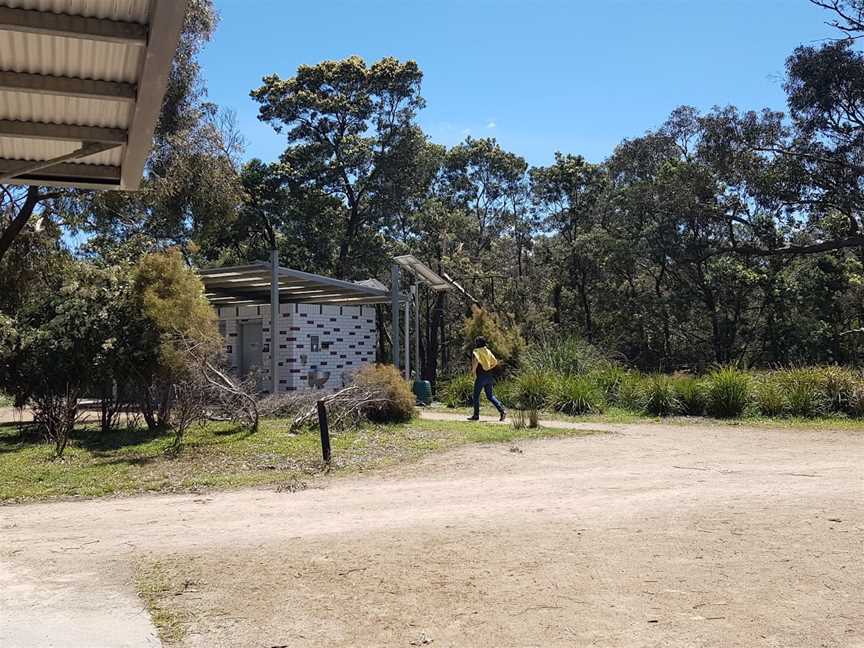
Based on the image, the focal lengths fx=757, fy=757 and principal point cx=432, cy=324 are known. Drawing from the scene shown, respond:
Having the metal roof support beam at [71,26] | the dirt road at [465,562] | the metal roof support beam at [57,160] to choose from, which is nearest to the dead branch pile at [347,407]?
the dirt road at [465,562]

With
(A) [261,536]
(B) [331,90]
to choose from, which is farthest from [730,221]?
(A) [261,536]

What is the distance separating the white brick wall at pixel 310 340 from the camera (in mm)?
20578

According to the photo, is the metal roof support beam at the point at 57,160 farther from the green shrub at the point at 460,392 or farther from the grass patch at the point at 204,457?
the green shrub at the point at 460,392

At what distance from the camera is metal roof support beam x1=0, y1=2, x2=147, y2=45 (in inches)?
148

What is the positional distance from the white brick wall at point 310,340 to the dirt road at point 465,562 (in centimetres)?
1188

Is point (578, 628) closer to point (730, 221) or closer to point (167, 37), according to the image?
point (167, 37)

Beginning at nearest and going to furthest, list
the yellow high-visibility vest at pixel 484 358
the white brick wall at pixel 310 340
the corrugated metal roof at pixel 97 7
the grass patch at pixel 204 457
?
the corrugated metal roof at pixel 97 7
the grass patch at pixel 204 457
the yellow high-visibility vest at pixel 484 358
the white brick wall at pixel 310 340

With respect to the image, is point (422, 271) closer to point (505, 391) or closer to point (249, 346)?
point (505, 391)

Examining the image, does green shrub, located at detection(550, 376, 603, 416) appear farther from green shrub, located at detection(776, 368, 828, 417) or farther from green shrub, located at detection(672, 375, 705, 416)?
green shrub, located at detection(776, 368, 828, 417)

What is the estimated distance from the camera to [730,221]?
29.0 meters

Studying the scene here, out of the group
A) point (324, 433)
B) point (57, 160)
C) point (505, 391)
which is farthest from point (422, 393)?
point (57, 160)

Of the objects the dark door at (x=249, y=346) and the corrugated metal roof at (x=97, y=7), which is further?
the dark door at (x=249, y=346)

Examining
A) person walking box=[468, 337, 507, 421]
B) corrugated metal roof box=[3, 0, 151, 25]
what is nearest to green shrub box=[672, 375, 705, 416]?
person walking box=[468, 337, 507, 421]

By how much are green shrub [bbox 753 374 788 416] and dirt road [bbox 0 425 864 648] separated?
24.4ft
